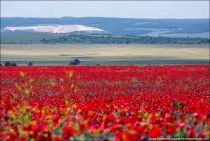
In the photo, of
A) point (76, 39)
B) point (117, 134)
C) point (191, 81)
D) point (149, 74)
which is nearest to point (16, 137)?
point (117, 134)

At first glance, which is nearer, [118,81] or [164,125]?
[164,125]

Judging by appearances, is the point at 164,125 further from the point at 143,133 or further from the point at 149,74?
the point at 149,74

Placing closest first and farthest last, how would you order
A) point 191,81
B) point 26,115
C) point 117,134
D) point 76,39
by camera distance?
1. point 117,134
2. point 26,115
3. point 191,81
4. point 76,39

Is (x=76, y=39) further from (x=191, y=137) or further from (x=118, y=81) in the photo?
(x=191, y=137)

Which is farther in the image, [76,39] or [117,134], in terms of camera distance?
[76,39]

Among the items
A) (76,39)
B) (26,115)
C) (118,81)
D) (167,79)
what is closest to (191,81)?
(167,79)

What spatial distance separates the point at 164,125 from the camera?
641 centimetres

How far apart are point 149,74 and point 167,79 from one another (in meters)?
2.39

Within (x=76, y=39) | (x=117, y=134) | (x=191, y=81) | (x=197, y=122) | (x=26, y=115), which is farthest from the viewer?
(x=76, y=39)

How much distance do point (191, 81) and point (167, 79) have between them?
4.78ft

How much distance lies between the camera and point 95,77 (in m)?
26.4

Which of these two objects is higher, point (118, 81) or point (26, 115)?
point (26, 115)

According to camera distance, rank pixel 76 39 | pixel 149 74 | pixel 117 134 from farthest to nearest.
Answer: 1. pixel 76 39
2. pixel 149 74
3. pixel 117 134

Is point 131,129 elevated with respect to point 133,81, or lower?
elevated
